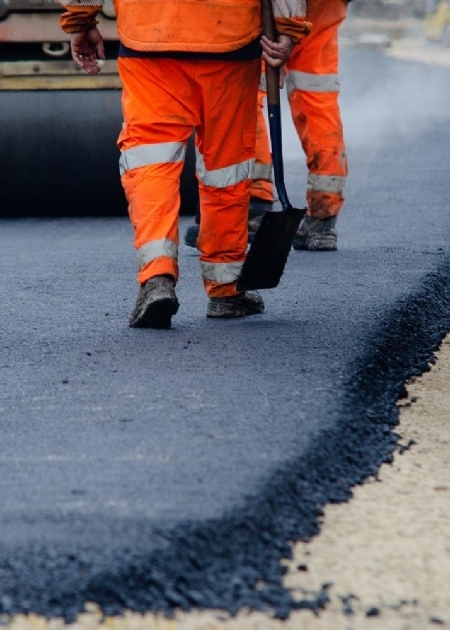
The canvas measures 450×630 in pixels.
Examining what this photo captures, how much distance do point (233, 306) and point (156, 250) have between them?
0.40 m

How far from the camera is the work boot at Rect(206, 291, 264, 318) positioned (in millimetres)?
Answer: 4340

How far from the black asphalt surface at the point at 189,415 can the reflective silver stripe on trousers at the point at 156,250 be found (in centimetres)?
22

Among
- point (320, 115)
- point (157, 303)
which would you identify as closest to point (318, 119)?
point (320, 115)

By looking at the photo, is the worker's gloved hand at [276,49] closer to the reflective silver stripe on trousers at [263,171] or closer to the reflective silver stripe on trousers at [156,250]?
the reflective silver stripe on trousers at [156,250]

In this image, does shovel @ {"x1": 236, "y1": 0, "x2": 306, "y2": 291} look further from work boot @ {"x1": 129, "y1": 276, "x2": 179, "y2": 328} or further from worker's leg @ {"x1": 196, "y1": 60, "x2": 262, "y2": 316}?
work boot @ {"x1": 129, "y1": 276, "x2": 179, "y2": 328}

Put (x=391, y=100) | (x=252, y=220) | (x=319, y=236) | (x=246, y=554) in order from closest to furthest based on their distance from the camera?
1. (x=246, y=554)
2. (x=319, y=236)
3. (x=252, y=220)
4. (x=391, y=100)

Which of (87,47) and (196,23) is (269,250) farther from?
(87,47)

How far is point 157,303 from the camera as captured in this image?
4035 millimetres

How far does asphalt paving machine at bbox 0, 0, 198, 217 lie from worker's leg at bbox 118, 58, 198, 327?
8.22ft

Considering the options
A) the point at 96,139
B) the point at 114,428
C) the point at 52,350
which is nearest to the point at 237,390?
the point at 114,428

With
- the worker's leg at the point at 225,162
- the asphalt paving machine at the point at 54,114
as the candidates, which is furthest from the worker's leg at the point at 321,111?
the worker's leg at the point at 225,162

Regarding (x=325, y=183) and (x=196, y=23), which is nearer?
(x=196, y=23)

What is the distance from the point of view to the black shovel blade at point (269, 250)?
4.23 meters

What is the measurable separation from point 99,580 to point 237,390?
3.75ft
